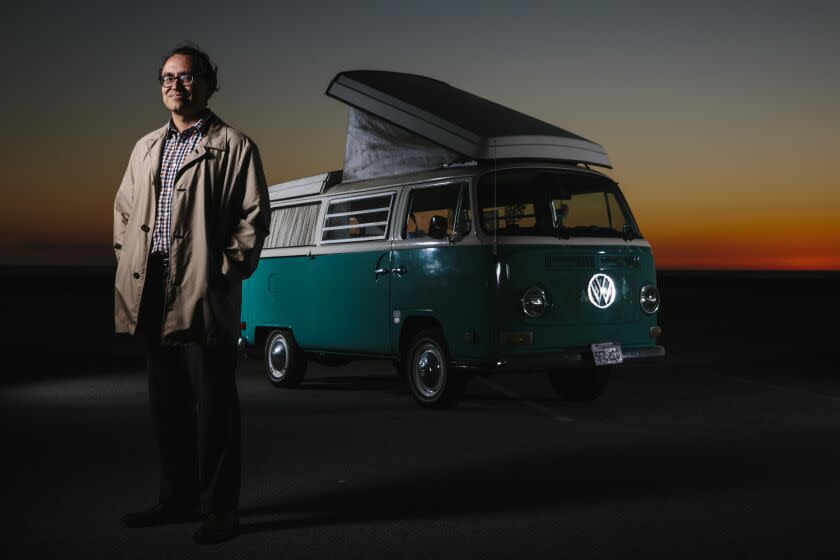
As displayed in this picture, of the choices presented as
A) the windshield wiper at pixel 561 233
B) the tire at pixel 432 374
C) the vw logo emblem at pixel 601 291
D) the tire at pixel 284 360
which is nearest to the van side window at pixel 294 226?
the tire at pixel 284 360

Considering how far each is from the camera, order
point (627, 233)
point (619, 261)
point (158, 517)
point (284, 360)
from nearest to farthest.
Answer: point (158, 517) → point (619, 261) → point (627, 233) → point (284, 360)

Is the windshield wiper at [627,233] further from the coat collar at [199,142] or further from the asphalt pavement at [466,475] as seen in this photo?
the coat collar at [199,142]

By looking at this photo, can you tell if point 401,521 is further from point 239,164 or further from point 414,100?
point 414,100

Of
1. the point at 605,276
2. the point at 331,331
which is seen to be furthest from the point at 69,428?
the point at 605,276

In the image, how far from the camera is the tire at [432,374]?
31.9 feet

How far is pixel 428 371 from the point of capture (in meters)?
9.96

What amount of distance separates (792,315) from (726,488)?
24935 mm

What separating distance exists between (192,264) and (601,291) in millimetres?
5598

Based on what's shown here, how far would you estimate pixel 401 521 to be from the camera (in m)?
5.46

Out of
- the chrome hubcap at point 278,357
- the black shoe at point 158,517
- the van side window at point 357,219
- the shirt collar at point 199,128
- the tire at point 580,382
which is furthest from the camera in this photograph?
the chrome hubcap at point 278,357

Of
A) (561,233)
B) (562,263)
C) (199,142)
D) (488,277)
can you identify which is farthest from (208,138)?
(561,233)

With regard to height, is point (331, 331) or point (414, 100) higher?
point (414, 100)

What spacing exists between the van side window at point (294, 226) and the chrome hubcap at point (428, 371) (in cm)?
236

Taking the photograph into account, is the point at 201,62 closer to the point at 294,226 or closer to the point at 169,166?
the point at 169,166
